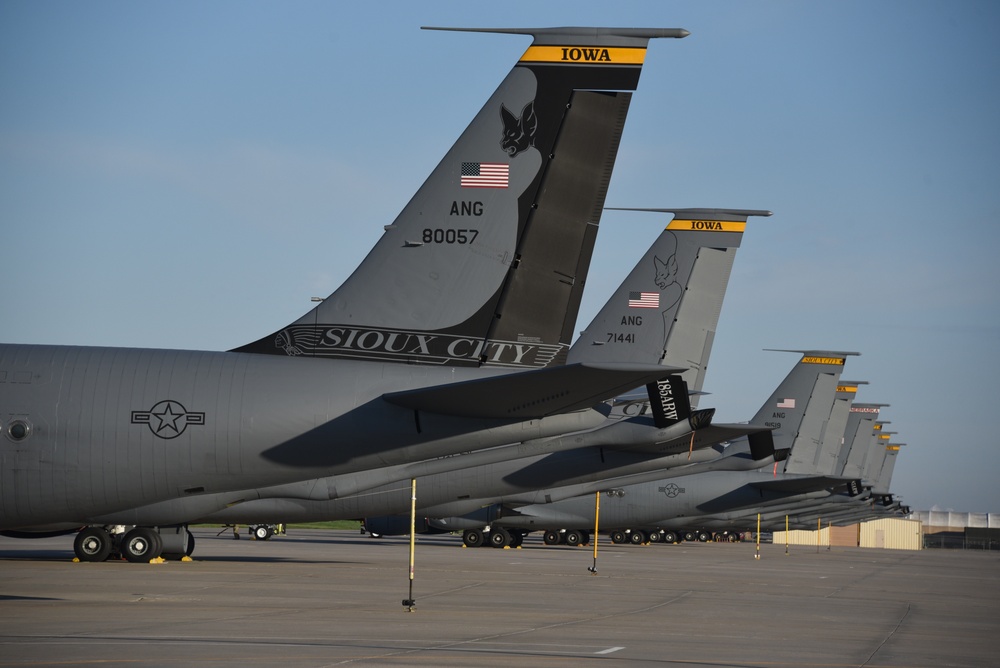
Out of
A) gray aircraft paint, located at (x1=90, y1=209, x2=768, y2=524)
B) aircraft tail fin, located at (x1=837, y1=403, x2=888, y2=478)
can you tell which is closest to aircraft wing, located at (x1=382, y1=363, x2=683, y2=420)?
gray aircraft paint, located at (x1=90, y1=209, x2=768, y2=524)

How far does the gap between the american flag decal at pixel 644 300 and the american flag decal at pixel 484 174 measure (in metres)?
18.1

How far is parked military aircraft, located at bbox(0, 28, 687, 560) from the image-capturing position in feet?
48.4

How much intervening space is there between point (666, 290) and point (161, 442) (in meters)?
21.0

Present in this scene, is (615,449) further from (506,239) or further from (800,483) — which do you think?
(800,483)

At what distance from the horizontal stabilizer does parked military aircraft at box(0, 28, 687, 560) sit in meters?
43.9

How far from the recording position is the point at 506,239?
622 inches

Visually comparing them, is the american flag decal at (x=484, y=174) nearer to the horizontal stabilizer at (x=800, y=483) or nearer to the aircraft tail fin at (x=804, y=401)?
the horizontal stabilizer at (x=800, y=483)

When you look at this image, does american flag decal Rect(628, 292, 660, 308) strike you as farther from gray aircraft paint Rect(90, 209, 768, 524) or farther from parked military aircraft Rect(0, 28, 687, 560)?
parked military aircraft Rect(0, 28, 687, 560)

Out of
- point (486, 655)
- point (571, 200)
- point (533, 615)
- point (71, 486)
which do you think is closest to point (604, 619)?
point (533, 615)

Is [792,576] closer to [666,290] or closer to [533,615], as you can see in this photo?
[666,290]

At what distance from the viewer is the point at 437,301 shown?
51.8ft

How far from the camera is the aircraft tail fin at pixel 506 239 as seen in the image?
15.5m

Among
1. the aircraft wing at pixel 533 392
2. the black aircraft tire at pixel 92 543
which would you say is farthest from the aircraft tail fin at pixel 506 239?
the black aircraft tire at pixel 92 543

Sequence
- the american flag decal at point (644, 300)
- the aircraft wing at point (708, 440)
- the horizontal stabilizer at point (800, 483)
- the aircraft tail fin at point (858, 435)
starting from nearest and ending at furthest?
the aircraft wing at point (708, 440) → the american flag decal at point (644, 300) → the horizontal stabilizer at point (800, 483) → the aircraft tail fin at point (858, 435)
